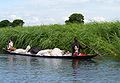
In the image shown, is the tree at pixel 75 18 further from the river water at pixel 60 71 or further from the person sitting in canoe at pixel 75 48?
the river water at pixel 60 71

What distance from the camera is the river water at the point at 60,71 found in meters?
21.8

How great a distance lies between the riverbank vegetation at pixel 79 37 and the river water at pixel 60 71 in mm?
1531

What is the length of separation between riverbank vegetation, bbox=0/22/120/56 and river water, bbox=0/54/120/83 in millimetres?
1531

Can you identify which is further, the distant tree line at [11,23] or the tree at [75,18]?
the distant tree line at [11,23]

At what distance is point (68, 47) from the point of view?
110ft

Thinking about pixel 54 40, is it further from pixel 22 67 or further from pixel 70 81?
pixel 70 81

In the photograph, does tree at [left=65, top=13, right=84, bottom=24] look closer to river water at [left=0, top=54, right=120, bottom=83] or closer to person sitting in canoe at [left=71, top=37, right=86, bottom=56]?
person sitting in canoe at [left=71, top=37, right=86, bottom=56]

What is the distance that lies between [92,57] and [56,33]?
5.50 meters

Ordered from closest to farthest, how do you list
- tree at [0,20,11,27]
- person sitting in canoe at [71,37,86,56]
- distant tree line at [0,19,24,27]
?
person sitting in canoe at [71,37,86,56] → distant tree line at [0,19,24,27] → tree at [0,20,11,27]

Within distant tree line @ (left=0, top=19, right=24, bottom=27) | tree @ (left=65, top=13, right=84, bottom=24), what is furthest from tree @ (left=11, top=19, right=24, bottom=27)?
tree @ (left=65, top=13, right=84, bottom=24)

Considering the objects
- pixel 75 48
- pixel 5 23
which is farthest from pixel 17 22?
pixel 75 48

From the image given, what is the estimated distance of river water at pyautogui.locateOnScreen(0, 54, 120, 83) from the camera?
21766 mm

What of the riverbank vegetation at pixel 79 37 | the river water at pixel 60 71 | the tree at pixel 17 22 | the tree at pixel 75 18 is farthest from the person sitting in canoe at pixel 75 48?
the tree at pixel 17 22

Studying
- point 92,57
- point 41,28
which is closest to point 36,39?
point 41,28
